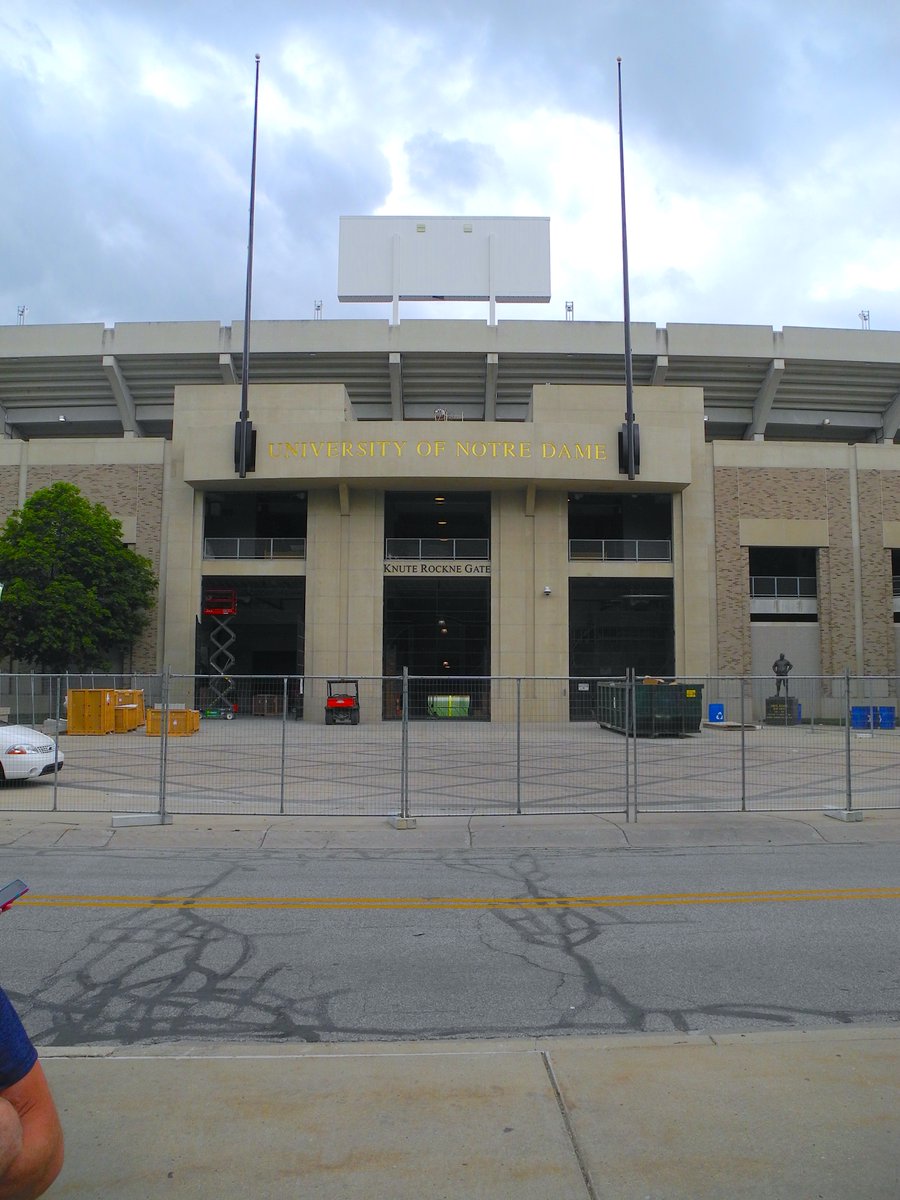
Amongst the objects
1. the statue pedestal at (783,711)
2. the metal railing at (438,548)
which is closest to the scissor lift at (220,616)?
the metal railing at (438,548)

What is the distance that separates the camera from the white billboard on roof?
42.2 metres

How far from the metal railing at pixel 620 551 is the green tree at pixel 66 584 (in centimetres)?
1733

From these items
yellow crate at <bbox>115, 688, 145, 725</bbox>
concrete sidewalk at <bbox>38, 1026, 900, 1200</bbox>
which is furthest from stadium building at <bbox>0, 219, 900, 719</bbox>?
concrete sidewalk at <bbox>38, 1026, 900, 1200</bbox>

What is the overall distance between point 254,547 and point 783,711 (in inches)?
1043

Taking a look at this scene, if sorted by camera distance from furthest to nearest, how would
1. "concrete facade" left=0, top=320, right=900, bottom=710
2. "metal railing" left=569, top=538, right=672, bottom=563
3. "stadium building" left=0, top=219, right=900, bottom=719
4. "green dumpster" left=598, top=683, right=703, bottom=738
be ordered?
"metal railing" left=569, top=538, right=672, bottom=563, "stadium building" left=0, top=219, right=900, bottom=719, "concrete facade" left=0, top=320, right=900, bottom=710, "green dumpster" left=598, top=683, right=703, bottom=738

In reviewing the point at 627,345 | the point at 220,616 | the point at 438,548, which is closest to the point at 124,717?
the point at 220,616

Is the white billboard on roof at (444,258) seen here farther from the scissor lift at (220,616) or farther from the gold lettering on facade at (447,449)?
the scissor lift at (220,616)

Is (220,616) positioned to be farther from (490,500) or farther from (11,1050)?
(11,1050)

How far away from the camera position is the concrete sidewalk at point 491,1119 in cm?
331

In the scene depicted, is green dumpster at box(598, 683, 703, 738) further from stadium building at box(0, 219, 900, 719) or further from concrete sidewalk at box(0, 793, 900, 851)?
concrete sidewalk at box(0, 793, 900, 851)

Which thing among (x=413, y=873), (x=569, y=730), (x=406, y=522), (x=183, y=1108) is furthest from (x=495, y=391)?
(x=183, y=1108)

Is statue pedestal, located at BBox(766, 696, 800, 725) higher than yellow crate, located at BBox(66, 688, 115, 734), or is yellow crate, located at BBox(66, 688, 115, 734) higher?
statue pedestal, located at BBox(766, 696, 800, 725)

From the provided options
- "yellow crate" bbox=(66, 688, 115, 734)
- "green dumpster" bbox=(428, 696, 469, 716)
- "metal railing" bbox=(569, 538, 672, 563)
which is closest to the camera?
"green dumpster" bbox=(428, 696, 469, 716)

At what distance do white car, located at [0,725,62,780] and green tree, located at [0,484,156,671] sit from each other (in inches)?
742
